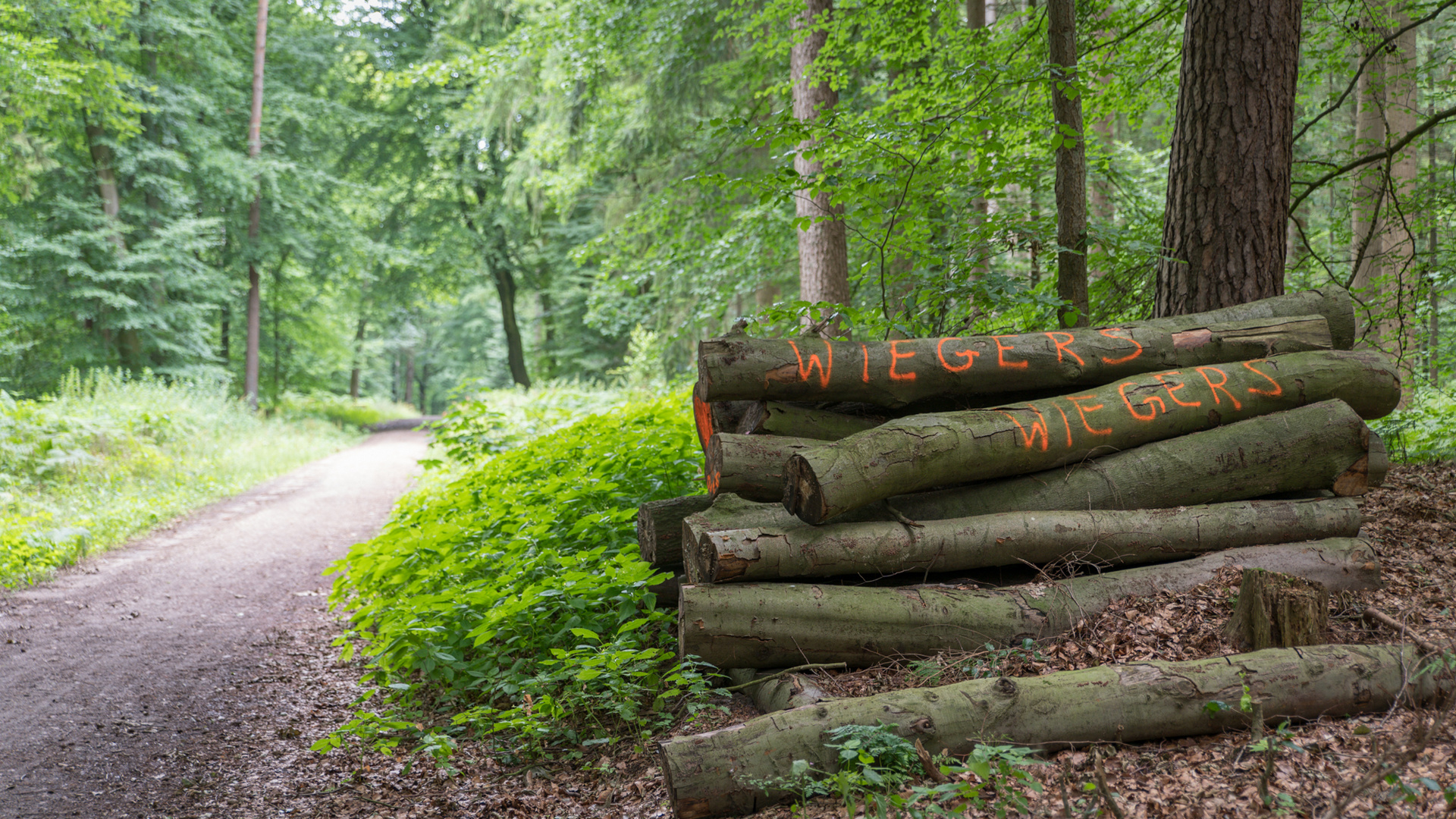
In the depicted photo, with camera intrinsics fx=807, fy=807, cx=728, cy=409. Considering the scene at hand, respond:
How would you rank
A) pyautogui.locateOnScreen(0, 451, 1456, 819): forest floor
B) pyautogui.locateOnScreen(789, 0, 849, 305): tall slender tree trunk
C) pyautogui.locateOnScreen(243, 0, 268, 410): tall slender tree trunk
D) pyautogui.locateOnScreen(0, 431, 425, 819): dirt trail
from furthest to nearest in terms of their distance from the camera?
pyautogui.locateOnScreen(243, 0, 268, 410): tall slender tree trunk < pyautogui.locateOnScreen(789, 0, 849, 305): tall slender tree trunk < pyautogui.locateOnScreen(0, 431, 425, 819): dirt trail < pyautogui.locateOnScreen(0, 451, 1456, 819): forest floor

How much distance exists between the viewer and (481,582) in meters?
5.36

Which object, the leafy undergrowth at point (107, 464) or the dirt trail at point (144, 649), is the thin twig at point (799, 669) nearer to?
the dirt trail at point (144, 649)

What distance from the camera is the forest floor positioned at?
278 centimetres

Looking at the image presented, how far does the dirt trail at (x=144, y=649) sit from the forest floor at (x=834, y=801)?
3cm

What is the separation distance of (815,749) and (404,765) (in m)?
2.34

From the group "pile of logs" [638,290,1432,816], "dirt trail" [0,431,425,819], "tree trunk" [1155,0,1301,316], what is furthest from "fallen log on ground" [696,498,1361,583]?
"dirt trail" [0,431,425,819]

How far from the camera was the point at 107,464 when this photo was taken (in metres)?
12.0

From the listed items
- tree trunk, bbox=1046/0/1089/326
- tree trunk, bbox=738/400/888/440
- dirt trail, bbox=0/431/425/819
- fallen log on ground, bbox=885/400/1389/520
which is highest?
tree trunk, bbox=1046/0/1089/326

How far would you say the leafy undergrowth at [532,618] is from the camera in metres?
4.19

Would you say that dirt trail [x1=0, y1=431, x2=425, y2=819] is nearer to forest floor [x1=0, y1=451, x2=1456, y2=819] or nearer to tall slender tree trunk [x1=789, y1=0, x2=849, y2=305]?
forest floor [x1=0, y1=451, x2=1456, y2=819]

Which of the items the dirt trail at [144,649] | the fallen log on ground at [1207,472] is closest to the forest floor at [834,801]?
the dirt trail at [144,649]

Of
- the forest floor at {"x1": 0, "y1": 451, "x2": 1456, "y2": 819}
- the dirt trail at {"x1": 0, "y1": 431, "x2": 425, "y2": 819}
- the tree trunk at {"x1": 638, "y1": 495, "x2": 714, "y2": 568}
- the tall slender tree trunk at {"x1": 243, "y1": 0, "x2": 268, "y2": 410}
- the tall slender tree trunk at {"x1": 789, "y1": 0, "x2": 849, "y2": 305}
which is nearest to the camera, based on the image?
the forest floor at {"x1": 0, "y1": 451, "x2": 1456, "y2": 819}

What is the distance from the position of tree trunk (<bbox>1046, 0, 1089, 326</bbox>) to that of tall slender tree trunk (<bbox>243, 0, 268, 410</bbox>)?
22.0 meters

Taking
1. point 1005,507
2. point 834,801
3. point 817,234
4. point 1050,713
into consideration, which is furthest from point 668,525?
point 817,234
